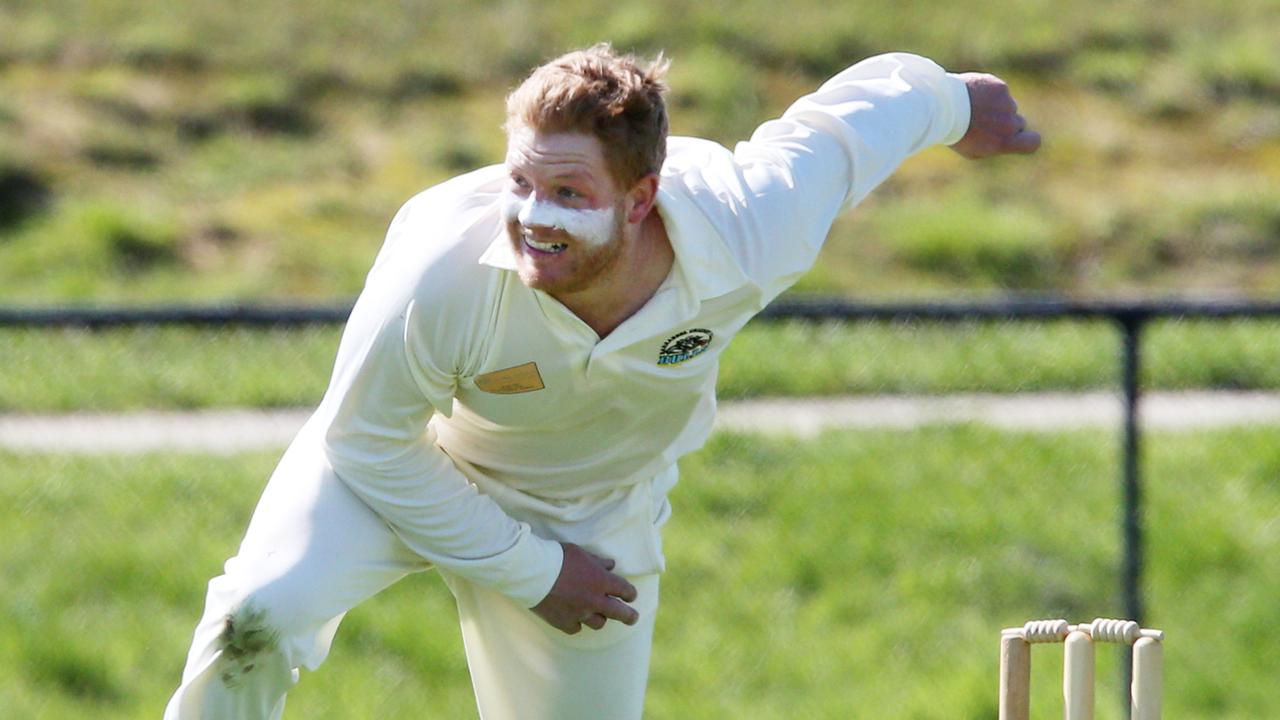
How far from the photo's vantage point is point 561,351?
332cm

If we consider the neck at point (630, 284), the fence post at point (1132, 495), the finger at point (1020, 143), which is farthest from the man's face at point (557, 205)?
the fence post at point (1132, 495)

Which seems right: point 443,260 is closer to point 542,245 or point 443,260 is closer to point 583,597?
point 542,245

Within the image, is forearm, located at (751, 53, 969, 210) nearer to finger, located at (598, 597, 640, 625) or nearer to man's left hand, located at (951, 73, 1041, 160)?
man's left hand, located at (951, 73, 1041, 160)

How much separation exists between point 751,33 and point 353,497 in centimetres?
818

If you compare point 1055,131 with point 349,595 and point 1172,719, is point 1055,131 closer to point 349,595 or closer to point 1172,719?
point 1172,719

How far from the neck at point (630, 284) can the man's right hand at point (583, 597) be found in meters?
0.48

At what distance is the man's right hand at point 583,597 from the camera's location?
3564 mm

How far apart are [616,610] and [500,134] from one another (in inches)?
273

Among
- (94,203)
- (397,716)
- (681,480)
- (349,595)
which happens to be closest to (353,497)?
(349,595)

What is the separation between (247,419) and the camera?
21.0ft

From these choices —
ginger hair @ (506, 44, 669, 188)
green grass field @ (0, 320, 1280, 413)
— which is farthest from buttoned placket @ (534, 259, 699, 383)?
green grass field @ (0, 320, 1280, 413)

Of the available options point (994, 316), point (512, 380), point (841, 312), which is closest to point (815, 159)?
point (512, 380)

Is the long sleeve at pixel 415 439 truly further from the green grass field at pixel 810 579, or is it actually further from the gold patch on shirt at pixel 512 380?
the green grass field at pixel 810 579

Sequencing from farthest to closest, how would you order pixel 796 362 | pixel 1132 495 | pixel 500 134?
pixel 500 134 < pixel 796 362 < pixel 1132 495
